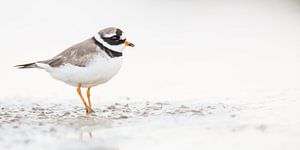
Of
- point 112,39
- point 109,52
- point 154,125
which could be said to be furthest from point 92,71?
point 154,125

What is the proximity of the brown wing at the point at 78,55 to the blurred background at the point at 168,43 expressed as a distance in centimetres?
74

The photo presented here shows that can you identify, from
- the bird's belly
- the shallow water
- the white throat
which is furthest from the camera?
the white throat

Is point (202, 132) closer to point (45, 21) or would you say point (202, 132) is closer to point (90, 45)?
point (90, 45)

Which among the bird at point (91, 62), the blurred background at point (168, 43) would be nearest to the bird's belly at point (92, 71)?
the bird at point (91, 62)

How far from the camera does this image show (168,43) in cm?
1087

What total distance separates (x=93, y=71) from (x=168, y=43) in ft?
11.7

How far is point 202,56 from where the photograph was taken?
10.0 metres

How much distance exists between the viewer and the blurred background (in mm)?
8633

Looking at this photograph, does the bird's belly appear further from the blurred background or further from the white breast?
the blurred background

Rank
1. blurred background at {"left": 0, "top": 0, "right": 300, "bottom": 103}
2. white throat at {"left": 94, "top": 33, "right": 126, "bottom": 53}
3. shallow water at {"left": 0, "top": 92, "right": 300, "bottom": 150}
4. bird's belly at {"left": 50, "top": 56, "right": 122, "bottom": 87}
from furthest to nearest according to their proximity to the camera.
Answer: blurred background at {"left": 0, "top": 0, "right": 300, "bottom": 103}
white throat at {"left": 94, "top": 33, "right": 126, "bottom": 53}
bird's belly at {"left": 50, "top": 56, "right": 122, "bottom": 87}
shallow water at {"left": 0, "top": 92, "right": 300, "bottom": 150}

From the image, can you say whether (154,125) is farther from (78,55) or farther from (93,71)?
(78,55)

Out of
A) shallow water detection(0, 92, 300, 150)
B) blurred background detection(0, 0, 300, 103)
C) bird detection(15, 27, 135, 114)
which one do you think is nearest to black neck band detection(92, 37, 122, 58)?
bird detection(15, 27, 135, 114)

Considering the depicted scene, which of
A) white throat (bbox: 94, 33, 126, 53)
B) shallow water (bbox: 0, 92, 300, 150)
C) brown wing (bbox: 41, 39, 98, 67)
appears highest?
white throat (bbox: 94, 33, 126, 53)

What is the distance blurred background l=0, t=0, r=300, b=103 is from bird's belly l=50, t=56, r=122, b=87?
2.60 ft
